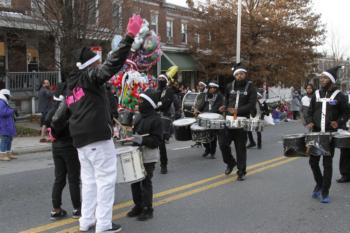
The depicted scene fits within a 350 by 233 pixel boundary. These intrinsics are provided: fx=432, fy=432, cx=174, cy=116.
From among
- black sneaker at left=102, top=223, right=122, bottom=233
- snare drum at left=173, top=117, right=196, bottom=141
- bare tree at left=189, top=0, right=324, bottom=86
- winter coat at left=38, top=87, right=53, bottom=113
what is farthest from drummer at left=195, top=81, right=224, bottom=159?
bare tree at left=189, top=0, right=324, bottom=86

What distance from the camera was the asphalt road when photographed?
17.2 feet

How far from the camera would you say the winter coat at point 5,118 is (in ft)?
33.6

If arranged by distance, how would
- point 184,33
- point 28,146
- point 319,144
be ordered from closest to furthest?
point 319,144, point 28,146, point 184,33

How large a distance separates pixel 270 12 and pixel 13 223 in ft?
76.2

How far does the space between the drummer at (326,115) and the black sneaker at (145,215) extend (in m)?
2.55

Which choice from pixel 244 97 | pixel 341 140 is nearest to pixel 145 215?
pixel 341 140

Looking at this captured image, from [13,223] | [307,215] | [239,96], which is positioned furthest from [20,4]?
[307,215]

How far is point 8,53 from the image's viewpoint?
65.0 feet

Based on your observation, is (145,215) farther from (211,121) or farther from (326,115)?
(211,121)

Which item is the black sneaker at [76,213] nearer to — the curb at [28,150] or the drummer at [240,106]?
the drummer at [240,106]

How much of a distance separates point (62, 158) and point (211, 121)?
374cm

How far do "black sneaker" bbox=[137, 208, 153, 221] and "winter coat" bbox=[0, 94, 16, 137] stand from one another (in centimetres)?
610

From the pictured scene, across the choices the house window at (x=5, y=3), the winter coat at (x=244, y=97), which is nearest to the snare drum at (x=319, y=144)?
the winter coat at (x=244, y=97)

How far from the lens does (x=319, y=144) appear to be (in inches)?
240
